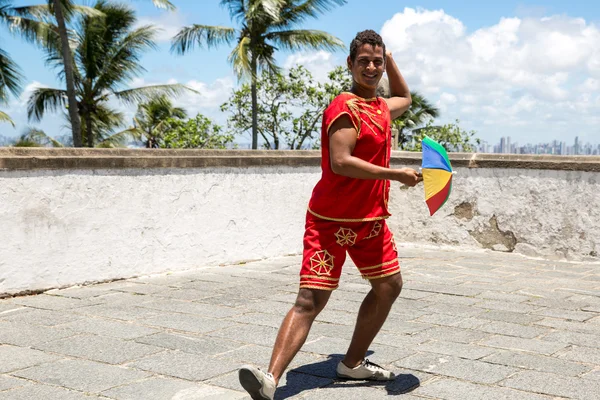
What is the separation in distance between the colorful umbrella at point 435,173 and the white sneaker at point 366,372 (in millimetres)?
874

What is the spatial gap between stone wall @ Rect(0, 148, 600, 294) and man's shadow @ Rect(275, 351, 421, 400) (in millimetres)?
3114

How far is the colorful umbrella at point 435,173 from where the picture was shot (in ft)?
12.2

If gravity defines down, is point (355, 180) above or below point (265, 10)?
below

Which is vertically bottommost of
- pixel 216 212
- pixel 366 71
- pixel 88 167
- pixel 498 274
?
pixel 498 274

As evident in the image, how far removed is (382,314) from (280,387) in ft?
2.04

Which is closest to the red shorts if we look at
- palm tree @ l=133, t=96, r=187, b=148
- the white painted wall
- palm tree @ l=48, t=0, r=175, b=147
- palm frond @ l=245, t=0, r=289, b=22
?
the white painted wall

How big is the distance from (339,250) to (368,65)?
0.89 metres

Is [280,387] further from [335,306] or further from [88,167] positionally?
[88,167]

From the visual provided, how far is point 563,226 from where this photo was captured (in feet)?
28.8

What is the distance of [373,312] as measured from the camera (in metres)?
3.96

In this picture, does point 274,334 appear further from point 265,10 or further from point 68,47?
point 265,10

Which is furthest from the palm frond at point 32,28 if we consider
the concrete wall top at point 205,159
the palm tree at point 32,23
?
the concrete wall top at point 205,159

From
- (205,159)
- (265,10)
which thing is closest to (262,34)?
(265,10)

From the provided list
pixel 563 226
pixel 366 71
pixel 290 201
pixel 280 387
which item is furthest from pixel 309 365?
pixel 563 226
